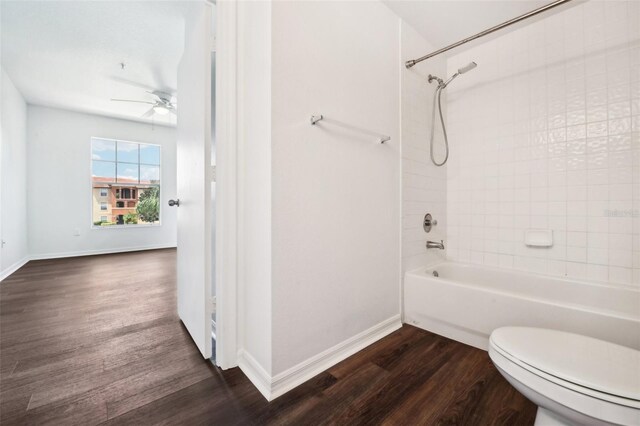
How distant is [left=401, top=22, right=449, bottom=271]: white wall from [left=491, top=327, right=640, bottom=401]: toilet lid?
0.92 m

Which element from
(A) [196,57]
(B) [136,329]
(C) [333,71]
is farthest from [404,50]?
(B) [136,329]

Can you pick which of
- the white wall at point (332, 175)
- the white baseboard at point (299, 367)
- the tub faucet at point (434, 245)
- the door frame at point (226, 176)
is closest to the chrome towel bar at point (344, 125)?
the white wall at point (332, 175)

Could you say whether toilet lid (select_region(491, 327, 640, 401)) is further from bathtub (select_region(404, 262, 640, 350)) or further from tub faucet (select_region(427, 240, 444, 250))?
tub faucet (select_region(427, 240, 444, 250))

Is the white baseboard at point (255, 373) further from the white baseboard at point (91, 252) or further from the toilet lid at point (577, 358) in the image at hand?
the white baseboard at point (91, 252)

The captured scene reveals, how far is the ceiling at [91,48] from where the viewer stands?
2090 mm

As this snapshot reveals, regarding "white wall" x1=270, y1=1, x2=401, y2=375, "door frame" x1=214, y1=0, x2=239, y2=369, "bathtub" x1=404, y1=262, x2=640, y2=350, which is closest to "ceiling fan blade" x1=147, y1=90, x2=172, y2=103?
"door frame" x1=214, y1=0, x2=239, y2=369

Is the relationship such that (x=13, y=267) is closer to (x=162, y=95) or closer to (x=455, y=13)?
(x=162, y=95)

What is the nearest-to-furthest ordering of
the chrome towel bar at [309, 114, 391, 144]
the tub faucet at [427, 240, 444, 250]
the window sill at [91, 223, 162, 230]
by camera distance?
the chrome towel bar at [309, 114, 391, 144] → the tub faucet at [427, 240, 444, 250] → the window sill at [91, 223, 162, 230]

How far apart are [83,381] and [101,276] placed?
242cm

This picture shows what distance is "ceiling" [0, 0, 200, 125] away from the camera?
6.86 feet

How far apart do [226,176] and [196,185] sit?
0.89 ft

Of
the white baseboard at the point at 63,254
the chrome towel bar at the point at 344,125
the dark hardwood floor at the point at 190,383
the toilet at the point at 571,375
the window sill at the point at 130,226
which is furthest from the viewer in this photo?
the window sill at the point at 130,226

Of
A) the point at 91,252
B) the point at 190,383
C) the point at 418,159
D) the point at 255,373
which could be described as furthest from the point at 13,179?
the point at 418,159

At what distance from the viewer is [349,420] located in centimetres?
104
